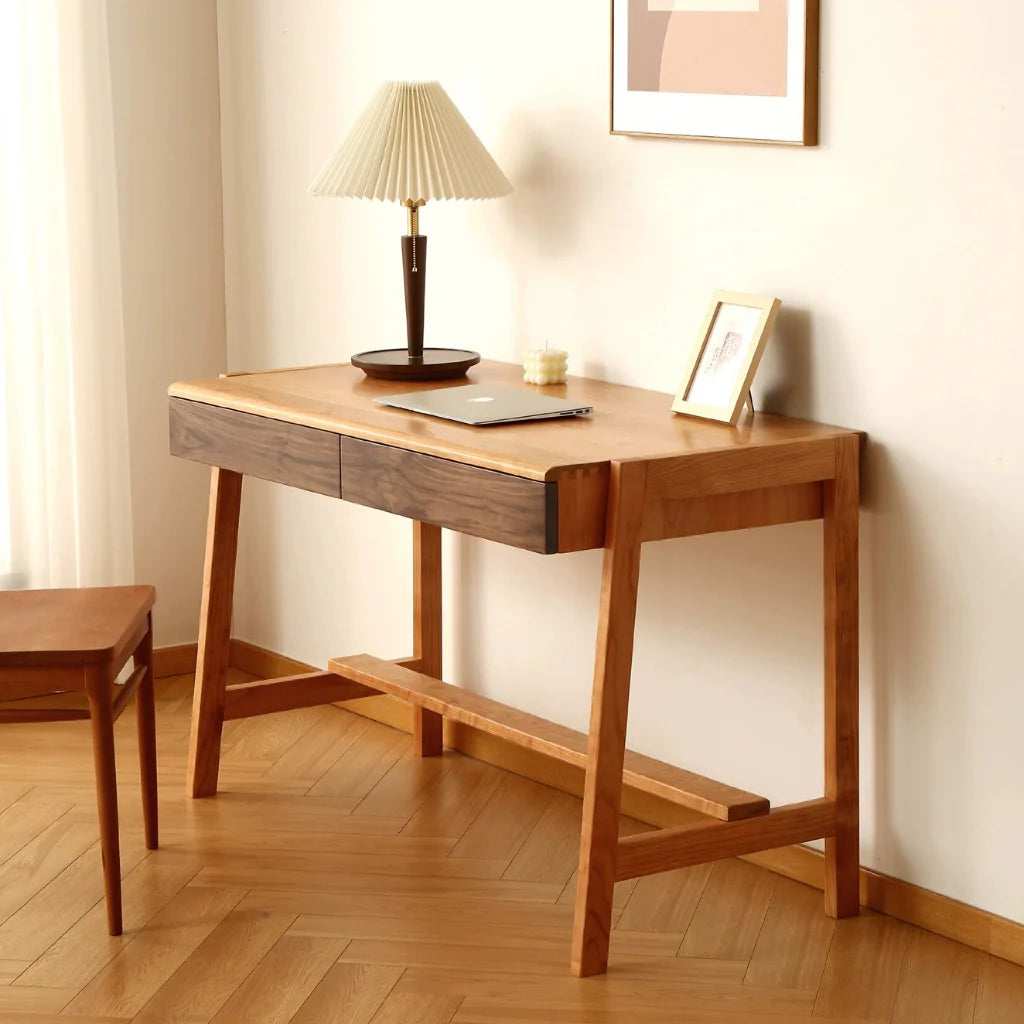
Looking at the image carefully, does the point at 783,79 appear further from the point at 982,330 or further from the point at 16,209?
the point at 16,209

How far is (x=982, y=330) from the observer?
2.63 metres

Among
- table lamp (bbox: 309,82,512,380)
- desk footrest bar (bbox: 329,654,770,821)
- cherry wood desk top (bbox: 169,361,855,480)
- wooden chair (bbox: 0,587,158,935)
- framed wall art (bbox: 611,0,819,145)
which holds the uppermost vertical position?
framed wall art (bbox: 611,0,819,145)

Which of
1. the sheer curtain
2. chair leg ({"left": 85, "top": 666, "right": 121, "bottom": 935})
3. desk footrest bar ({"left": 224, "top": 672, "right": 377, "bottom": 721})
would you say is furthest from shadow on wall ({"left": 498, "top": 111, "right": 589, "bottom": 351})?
chair leg ({"left": 85, "top": 666, "right": 121, "bottom": 935})

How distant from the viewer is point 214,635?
3578 mm

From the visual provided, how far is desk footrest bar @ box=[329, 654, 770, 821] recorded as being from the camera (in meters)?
2.79

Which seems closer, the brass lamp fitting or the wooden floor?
the wooden floor

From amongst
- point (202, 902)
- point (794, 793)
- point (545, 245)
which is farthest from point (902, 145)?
point (202, 902)

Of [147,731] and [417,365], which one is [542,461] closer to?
[417,365]

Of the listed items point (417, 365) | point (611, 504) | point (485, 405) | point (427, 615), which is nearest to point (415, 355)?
point (417, 365)

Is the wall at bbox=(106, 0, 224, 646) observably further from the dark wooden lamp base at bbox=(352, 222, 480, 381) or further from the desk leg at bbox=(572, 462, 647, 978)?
the desk leg at bbox=(572, 462, 647, 978)

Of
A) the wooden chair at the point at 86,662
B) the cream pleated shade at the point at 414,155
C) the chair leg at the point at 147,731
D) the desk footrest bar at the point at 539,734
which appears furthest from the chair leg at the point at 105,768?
the cream pleated shade at the point at 414,155

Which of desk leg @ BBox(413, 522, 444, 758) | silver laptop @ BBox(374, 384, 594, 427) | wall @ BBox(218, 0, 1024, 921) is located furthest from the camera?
desk leg @ BBox(413, 522, 444, 758)

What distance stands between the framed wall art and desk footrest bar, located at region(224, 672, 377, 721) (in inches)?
52.2

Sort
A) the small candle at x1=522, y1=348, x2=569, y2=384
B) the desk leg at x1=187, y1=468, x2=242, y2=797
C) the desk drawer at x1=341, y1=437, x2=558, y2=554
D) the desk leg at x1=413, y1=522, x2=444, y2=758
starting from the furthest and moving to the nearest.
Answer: the desk leg at x1=413, y1=522, x2=444, y2=758 < the desk leg at x1=187, y1=468, x2=242, y2=797 < the small candle at x1=522, y1=348, x2=569, y2=384 < the desk drawer at x1=341, y1=437, x2=558, y2=554
